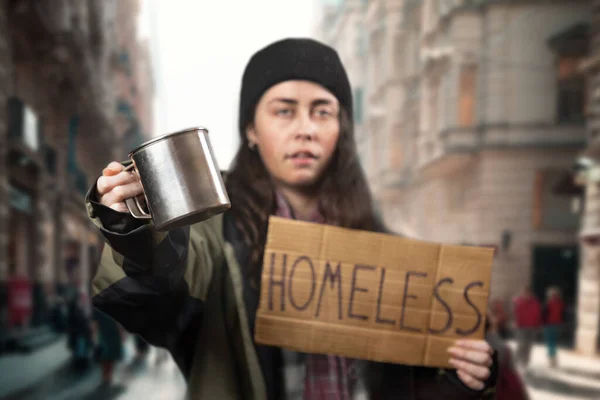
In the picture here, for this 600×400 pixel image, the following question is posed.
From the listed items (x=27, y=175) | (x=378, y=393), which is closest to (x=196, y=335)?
(x=378, y=393)

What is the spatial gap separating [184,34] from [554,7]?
109 centimetres

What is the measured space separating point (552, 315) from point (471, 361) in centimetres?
47

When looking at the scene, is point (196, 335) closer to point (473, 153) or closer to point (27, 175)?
point (473, 153)

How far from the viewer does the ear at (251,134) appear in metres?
1.46

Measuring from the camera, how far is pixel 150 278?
1170 millimetres

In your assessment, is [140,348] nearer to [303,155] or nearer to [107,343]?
[107,343]

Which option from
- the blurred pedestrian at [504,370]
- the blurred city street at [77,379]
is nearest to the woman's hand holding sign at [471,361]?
the blurred pedestrian at [504,370]

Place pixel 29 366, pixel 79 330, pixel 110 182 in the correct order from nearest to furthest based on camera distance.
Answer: pixel 110 182, pixel 79 330, pixel 29 366

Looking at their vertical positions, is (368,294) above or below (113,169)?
below

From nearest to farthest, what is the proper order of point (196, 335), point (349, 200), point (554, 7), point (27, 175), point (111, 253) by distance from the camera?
point (111, 253) → point (196, 335) → point (349, 200) → point (554, 7) → point (27, 175)

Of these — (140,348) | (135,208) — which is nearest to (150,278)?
(135,208)

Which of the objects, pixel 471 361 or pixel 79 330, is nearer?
pixel 471 361

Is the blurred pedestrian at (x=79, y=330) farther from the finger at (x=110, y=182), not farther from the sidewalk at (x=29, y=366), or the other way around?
the finger at (x=110, y=182)

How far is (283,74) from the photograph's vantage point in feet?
4.70
